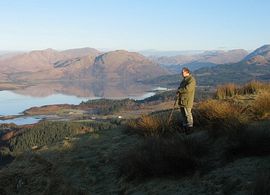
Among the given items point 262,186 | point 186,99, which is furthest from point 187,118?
point 262,186

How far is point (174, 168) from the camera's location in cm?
857

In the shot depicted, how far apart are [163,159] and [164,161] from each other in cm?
7

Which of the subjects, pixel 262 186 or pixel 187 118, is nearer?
pixel 262 186

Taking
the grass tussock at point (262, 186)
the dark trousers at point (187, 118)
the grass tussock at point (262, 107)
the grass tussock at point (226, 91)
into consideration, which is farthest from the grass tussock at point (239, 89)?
the grass tussock at point (262, 186)

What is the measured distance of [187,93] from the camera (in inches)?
474

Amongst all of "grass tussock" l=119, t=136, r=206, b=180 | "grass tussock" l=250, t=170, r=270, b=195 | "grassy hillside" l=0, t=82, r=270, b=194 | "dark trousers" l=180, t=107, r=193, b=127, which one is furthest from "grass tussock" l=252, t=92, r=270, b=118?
"grass tussock" l=250, t=170, r=270, b=195

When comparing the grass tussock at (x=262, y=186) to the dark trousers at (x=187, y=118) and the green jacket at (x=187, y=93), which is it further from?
the green jacket at (x=187, y=93)

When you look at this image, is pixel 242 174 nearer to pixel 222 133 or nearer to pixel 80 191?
pixel 222 133

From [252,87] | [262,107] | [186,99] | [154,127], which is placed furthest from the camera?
[252,87]

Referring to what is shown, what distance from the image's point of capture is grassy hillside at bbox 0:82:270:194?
7747 mm

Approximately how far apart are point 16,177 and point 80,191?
241cm

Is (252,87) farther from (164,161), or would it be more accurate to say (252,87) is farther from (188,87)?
(164,161)

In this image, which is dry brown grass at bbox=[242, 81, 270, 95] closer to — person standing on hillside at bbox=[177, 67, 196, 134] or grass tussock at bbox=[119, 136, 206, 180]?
person standing on hillside at bbox=[177, 67, 196, 134]

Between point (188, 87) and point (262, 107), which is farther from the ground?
point (188, 87)
